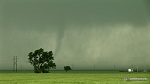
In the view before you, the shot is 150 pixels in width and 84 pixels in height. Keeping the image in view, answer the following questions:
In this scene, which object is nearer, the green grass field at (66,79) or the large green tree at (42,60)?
the green grass field at (66,79)

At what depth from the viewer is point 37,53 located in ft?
559

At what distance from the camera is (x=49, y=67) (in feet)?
552

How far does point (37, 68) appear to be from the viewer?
545 feet

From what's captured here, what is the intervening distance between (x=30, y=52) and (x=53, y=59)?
13.2 m

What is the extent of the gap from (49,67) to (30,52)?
516 inches

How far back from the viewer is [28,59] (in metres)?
167

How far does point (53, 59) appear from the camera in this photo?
172 m

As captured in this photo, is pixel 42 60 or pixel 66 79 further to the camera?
pixel 42 60

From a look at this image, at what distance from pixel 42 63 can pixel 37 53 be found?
255 inches

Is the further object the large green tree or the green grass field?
the large green tree

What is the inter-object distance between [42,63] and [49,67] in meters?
4.34

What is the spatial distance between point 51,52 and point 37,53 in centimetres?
772

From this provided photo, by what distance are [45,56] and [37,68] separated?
783 centimetres

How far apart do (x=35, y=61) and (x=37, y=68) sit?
12.7ft
